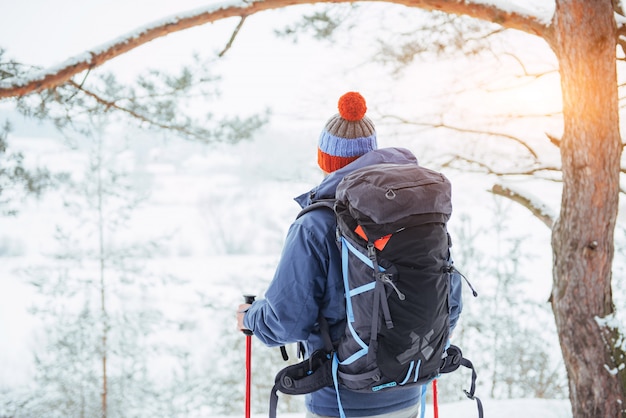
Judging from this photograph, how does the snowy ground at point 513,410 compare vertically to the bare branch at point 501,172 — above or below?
below

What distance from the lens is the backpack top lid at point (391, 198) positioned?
1380 millimetres

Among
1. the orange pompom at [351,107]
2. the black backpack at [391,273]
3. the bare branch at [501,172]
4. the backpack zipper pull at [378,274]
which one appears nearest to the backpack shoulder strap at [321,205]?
the black backpack at [391,273]

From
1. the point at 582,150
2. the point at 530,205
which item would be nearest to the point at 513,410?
the point at 530,205

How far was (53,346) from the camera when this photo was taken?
405 inches

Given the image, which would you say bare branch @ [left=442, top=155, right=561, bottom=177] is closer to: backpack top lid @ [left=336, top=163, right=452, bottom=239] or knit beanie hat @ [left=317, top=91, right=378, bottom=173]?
knit beanie hat @ [left=317, top=91, right=378, bottom=173]

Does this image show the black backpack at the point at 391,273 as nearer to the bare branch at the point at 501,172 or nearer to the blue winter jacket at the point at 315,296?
the blue winter jacket at the point at 315,296

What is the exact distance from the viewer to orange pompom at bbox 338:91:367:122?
1.68 m

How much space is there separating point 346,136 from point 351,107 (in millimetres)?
87

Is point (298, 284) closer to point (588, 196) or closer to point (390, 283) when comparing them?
point (390, 283)

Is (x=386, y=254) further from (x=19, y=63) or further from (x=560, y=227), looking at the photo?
(x=19, y=63)

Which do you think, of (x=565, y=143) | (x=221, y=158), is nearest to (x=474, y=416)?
(x=565, y=143)

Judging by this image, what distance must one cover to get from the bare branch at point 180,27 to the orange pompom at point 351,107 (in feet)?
5.53

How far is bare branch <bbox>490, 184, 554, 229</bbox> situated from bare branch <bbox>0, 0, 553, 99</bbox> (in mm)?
1447

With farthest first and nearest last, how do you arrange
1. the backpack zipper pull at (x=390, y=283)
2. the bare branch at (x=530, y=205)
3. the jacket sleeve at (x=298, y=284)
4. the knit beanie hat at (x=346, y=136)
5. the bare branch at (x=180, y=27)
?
the bare branch at (x=530, y=205), the bare branch at (x=180, y=27), the knit beanie hat at (x=346, y=136), the jacket sleeve at (x=298, y=284), the backpack zipper pull at (x=390, y=283)
